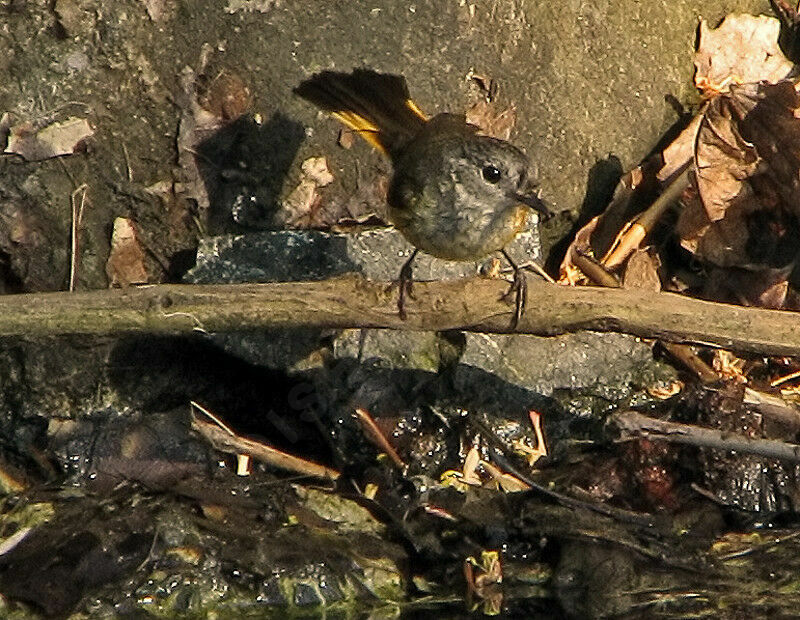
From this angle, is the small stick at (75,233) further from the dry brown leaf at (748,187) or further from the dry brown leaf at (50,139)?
the dry brown leaf at (748,187)

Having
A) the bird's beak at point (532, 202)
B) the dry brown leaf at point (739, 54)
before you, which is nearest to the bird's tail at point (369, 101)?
the bird's beak at point (532, 202)

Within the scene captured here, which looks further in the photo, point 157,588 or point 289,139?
point 289,139

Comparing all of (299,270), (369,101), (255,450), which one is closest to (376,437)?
(255,450)

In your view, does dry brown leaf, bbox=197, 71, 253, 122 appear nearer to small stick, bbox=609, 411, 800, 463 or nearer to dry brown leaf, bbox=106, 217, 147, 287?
dry brown leaf, bbox=106, 217, 147, 287

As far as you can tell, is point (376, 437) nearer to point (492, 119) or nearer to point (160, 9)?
point (492, 119)

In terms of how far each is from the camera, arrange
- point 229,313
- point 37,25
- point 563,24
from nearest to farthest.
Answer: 1. point 229,313
2. point 37,25
3. point 563,24

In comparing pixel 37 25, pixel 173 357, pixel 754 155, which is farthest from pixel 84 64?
pixel 754 155

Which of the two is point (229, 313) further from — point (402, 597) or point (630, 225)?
point (630, 225)
